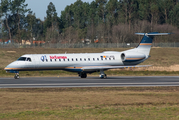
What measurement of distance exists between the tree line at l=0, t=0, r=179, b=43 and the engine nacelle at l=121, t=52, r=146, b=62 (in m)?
83.1

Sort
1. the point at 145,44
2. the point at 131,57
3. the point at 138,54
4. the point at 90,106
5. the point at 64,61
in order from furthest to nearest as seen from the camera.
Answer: the point at 145,44 < the point at 138,54 < the point at 131,57 < the point at 64,61 < the point at 90,106

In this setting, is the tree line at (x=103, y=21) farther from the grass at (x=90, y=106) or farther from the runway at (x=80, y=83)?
the grass at (x=90, y=106)

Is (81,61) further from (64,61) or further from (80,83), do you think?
(80,83)

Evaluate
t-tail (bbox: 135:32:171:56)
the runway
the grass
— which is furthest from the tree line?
the grass

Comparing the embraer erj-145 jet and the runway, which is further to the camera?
the embraer erj-145 jet

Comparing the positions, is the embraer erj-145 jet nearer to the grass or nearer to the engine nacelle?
the engine nacelle

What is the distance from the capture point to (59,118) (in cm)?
1414

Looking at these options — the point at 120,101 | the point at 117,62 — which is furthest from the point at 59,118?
the point at 117,62

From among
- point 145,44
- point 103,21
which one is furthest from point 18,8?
point 145,44

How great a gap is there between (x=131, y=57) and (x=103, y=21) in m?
116

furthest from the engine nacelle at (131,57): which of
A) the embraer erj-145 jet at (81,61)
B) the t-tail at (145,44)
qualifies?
the t-tail at (145,44)

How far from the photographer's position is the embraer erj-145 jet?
3628 cm

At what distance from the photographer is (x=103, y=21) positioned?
15388 centimetres

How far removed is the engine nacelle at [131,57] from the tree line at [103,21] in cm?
8314
